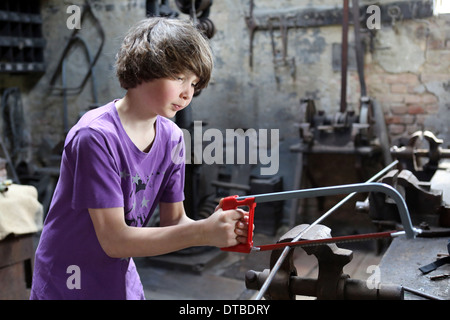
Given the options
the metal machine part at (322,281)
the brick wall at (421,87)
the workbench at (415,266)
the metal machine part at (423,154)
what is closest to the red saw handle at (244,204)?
the metal machine part at (322,281)

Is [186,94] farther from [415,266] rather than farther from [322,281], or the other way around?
[415,266]

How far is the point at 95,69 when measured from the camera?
5.84 meters

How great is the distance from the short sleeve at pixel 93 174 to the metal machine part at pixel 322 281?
0.43 meters

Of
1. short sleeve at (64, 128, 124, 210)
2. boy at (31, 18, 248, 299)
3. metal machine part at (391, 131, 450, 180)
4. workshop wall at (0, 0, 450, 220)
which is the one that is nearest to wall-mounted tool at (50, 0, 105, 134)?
workshop wall at (0, 0, 450, 220)

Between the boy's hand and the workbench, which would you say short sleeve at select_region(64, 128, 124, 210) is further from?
the workbench

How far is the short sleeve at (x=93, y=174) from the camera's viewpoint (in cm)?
103

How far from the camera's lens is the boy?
3.37 ft

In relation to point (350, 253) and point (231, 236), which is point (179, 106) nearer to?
point (231, 236)

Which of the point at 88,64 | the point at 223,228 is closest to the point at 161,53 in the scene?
the point at 223,228

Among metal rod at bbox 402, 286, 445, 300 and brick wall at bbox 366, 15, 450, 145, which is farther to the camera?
brick wall at bbox 366, 15, 450, 145

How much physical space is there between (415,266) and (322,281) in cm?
43

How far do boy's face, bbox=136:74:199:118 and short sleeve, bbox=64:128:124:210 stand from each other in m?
0.14

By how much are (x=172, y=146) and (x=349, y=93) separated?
12.4ft

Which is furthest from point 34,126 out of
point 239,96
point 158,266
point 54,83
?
point 158,266
